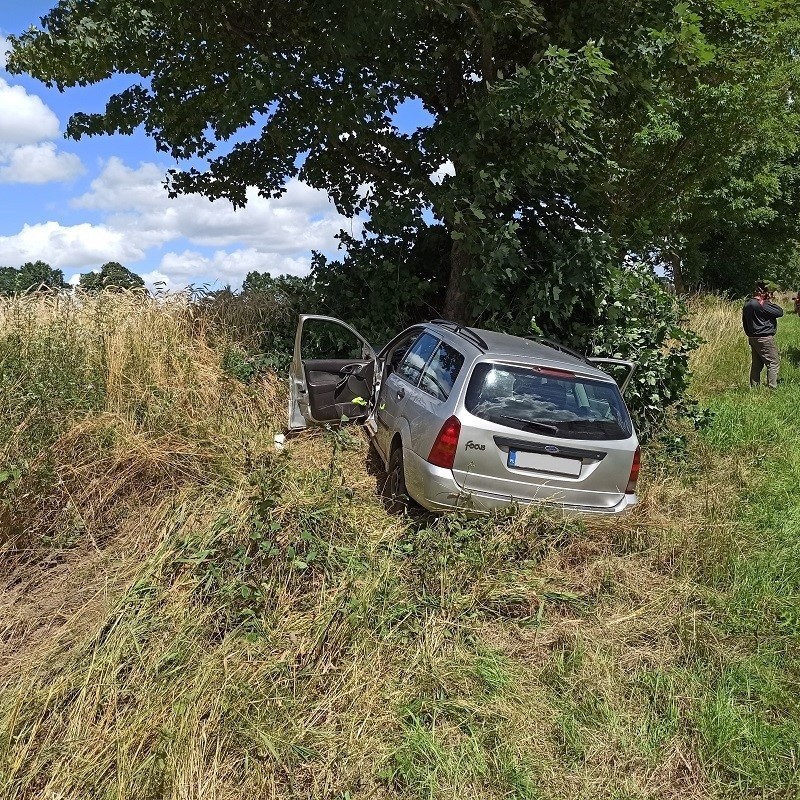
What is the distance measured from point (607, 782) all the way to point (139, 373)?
570 centimetres

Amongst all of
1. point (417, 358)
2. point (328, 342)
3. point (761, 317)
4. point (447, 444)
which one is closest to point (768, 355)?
point (761, 317)

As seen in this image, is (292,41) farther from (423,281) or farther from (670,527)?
(670,527)

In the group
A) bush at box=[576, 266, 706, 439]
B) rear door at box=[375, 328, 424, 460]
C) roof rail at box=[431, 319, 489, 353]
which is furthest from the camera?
bush at box=[576, 266, 706, 439]

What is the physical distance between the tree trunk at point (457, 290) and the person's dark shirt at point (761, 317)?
518 cm

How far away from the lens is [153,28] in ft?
29.9

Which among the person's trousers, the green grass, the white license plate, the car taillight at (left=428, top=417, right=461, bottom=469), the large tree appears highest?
the large tree

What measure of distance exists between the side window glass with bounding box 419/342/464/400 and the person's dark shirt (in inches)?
298

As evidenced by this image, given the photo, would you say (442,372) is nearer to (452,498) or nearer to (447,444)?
(447,444)

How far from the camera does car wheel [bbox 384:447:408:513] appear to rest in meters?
5.71

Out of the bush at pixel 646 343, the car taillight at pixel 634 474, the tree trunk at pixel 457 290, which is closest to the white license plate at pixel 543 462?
the car taillight at pixel 634 474

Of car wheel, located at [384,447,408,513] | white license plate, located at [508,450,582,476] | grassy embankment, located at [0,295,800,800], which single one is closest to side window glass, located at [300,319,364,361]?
grassy embankment, located at [0,295,800,800]

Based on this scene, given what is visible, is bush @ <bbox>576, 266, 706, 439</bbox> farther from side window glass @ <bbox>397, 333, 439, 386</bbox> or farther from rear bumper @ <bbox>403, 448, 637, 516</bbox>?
rear bumper @ <bbox>403, 448, 637, 516</bbox>

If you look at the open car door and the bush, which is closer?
the open car door

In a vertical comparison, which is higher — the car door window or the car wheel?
the car door window
